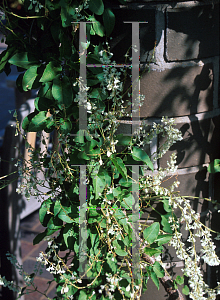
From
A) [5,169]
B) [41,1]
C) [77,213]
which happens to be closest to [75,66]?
[41,1]

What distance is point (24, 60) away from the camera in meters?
1.01

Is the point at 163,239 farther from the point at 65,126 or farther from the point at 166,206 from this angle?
the point at 65,126

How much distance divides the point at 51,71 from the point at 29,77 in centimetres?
9

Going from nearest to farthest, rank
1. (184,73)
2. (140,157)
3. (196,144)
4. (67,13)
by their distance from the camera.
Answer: (67,13), (140,157), (184,73), (196,144)

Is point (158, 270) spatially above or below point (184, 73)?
below

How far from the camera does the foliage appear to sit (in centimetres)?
97

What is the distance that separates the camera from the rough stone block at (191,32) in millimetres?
1069

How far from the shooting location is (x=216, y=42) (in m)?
1.17

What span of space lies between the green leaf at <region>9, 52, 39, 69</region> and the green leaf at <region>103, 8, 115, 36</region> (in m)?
0.29

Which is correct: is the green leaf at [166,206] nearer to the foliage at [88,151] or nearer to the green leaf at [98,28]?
the foliage at [88,151]

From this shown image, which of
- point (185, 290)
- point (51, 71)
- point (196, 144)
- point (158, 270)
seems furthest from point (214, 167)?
point (51, 71)

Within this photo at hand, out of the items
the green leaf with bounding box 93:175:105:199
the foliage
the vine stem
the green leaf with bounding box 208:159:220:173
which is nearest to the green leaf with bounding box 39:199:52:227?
the foliage

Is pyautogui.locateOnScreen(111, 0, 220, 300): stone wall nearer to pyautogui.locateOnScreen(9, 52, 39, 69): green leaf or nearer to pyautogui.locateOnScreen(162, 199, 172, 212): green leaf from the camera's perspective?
pyautogui.locateOnScreen(162, 199, 172, 212): green leaf

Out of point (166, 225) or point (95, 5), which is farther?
point (166, 225)
